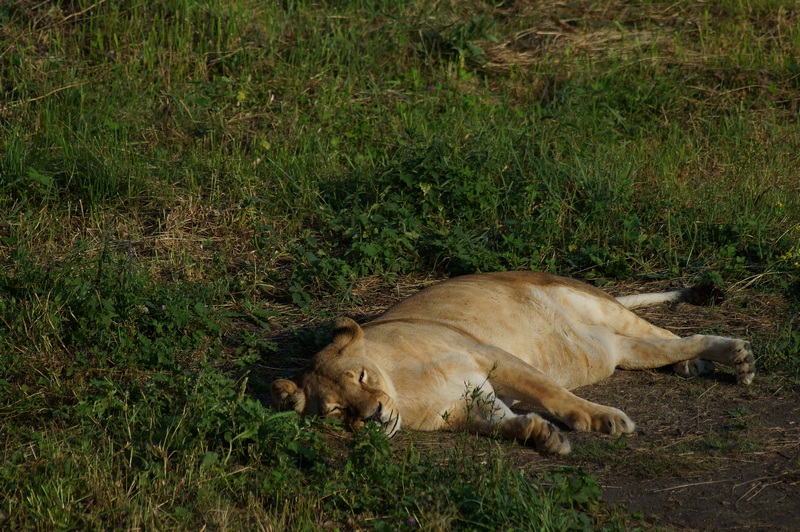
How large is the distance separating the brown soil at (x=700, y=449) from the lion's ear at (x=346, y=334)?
1.84 feet

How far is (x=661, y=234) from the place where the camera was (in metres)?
6.92

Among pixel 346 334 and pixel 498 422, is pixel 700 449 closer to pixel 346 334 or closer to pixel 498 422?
pixel 498 422

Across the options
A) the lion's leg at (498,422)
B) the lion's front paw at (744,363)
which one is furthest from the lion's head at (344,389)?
the lion's front paw at (744,363)

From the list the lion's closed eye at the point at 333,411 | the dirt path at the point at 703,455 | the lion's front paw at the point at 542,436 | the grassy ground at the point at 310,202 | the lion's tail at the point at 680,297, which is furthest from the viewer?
the lion's tail at the point at 680,297

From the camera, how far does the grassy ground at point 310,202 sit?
13.2ft

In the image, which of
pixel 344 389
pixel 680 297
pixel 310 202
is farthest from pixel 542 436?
pixel 310 202

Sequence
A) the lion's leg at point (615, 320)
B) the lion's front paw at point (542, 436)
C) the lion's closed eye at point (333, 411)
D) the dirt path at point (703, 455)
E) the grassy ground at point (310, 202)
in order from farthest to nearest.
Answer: the lion's leg at point (615, 320), the lion's closed eye at point (333, 411), the lion's front paw at point (542, 436), the grassy ground at point (310, 202), the dirt path at point (703, 455)

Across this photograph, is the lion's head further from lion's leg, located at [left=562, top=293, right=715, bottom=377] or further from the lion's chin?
lion's leg, located at [left=562, top=293, right=715, bottom=377]

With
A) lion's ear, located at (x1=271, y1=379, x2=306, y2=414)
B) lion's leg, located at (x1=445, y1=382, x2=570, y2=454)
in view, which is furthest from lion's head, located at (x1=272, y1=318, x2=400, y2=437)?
lion's leg, located at (x1=445, y1=382, x2=570, y2=454)

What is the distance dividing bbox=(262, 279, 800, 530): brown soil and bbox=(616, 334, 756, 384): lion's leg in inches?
2.8

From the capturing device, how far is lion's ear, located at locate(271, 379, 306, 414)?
4652 mm

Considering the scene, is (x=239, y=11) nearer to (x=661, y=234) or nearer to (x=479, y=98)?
(x=479, y=98)

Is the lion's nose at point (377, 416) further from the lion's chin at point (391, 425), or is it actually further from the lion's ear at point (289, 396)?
the lion's ear at point (289, 396)

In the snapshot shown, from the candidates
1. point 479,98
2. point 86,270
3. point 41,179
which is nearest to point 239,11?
point 479,98
